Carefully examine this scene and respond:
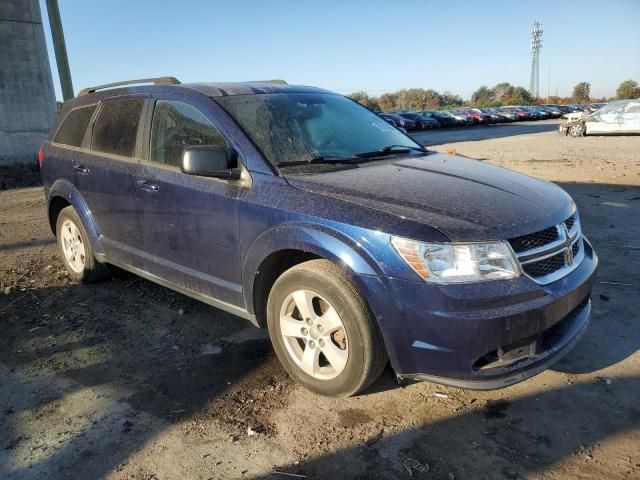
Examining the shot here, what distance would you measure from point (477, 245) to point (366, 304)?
63 centimetres

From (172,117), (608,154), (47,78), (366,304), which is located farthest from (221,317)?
(47,78)

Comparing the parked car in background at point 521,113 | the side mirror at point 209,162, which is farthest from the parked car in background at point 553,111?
the side mirror at point 209,162

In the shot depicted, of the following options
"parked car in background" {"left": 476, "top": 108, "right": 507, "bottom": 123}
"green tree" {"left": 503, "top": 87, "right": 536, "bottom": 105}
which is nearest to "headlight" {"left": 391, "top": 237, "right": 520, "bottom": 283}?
"parked car in background" {"left": 476, "top": 108, "right": 507, "bottom": 123}

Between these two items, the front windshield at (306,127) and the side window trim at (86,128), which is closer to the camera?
the front windshield at (306,127)

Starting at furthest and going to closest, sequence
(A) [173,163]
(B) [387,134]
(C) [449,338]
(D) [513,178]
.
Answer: (B) [387,134] → (A) [173,163] → (D) [513,178] → (C) [449,338]

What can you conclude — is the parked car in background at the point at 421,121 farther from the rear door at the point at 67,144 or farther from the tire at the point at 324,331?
the tire at the point at 324,331

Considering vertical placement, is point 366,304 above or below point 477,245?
below

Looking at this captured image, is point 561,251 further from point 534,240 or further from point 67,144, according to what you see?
point 67,144

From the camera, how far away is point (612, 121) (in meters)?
20.2

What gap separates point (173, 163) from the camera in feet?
12.0

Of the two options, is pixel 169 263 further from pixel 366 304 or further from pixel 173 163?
pixel 366 304

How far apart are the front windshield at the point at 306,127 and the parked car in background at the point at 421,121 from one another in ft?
114

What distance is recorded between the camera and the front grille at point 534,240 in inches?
100

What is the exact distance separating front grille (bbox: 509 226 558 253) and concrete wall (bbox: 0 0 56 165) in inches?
656
